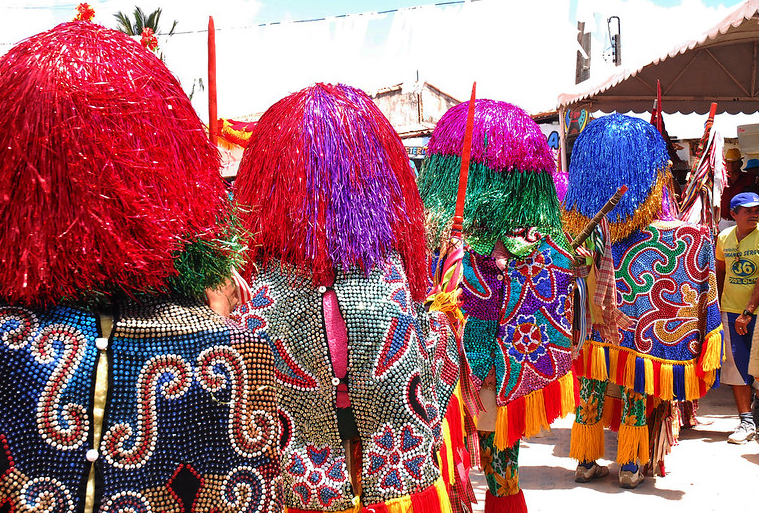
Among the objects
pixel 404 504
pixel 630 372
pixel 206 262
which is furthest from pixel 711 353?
pixel 206 262

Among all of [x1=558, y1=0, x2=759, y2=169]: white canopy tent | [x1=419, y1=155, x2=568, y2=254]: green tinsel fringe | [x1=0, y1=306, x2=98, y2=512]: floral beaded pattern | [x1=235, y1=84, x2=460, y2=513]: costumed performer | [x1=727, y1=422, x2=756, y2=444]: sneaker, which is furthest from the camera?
[x1=558, y1=0, x2=759, y2=169]: white canopy tent

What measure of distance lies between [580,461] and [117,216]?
409 centimetres

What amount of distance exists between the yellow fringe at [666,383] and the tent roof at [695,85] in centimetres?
398

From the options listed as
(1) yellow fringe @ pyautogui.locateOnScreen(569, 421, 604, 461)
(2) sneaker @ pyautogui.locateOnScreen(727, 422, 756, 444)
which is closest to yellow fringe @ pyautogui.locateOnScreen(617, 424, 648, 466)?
(1) yellow fringe @ pyautogui.locateOnScreen(569, 421, 604, 461)

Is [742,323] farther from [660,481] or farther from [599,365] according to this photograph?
[599,365]

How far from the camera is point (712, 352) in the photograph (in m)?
4.57

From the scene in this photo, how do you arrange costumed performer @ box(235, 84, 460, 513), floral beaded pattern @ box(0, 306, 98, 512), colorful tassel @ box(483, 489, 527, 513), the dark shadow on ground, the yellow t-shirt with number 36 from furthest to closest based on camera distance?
the yellow t-shirt with number 36 < the dark shadow on ground < colorful tassel @ box(483, 489, 527, 513) < costumed performer @ box(235, 84, 460, 513) < floral beaded pattern @ box(0, 306, 98, 512)

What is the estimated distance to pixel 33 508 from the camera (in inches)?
55.5

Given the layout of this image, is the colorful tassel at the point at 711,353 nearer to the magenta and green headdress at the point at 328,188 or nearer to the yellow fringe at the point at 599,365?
the yellow fringe at the point at 599,365

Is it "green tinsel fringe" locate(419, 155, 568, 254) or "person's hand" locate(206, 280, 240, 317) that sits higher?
"green tinsel fringe" locate(419, 155, 568, 254)

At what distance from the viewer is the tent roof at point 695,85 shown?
8.20 m

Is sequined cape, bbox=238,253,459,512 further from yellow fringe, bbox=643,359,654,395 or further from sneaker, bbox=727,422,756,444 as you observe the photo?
sneaker, bbox=727,422,756,444

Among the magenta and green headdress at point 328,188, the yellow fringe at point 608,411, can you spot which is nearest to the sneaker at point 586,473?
the yellow fringe at point 608,411

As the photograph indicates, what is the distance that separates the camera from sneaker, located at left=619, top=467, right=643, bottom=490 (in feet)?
15.5
